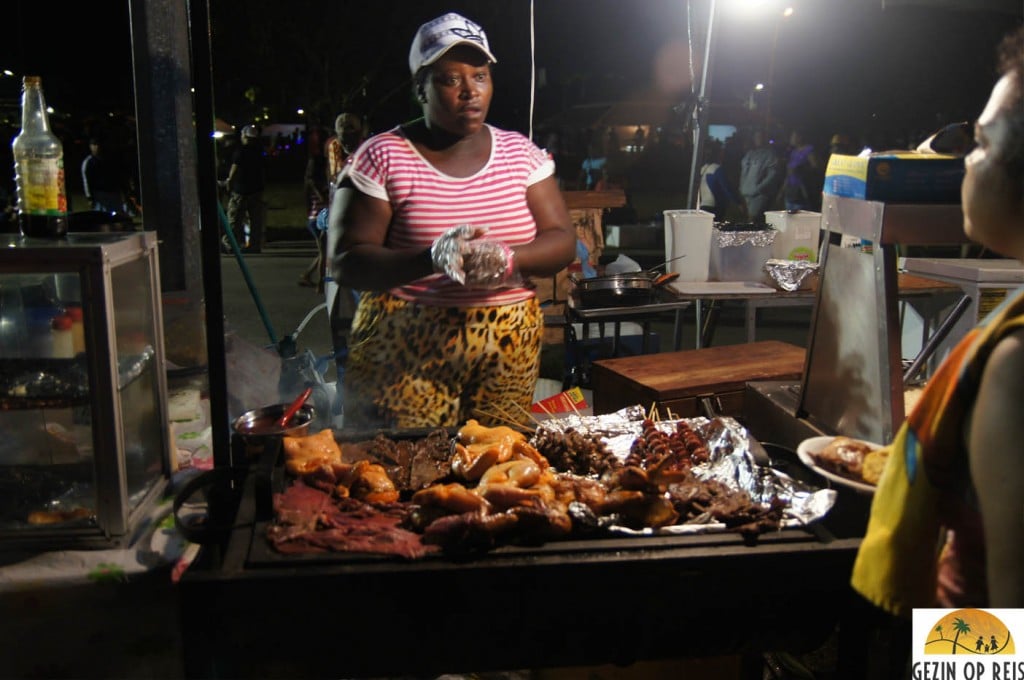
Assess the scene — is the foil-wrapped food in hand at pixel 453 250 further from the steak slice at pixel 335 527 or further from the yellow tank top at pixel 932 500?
the yellow tank top at pixel 932 500

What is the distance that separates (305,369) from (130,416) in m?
1.54

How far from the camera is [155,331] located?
289cm

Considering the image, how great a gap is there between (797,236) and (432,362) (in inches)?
133

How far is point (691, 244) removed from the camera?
5.39m

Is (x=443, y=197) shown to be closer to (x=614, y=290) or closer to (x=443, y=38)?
(x=443, y=38)

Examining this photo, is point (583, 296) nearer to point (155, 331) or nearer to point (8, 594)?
point (155, 331)

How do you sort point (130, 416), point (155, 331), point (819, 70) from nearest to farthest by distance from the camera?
1. point (130, 416)
2. point (155, 331)
3. point (819, 70)

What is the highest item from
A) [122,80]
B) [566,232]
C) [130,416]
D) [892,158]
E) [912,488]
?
[122,80]

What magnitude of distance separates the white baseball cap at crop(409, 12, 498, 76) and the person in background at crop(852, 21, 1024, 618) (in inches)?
74.9

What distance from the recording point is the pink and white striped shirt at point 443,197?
302 cm

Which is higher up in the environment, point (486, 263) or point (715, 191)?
point (715, 191)

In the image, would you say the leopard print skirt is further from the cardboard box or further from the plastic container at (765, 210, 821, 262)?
the plastic container at (765, 210, 821, 262)

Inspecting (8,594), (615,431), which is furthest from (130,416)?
(615,431)

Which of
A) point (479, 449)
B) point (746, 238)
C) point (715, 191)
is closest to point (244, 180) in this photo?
point (715, 191)
